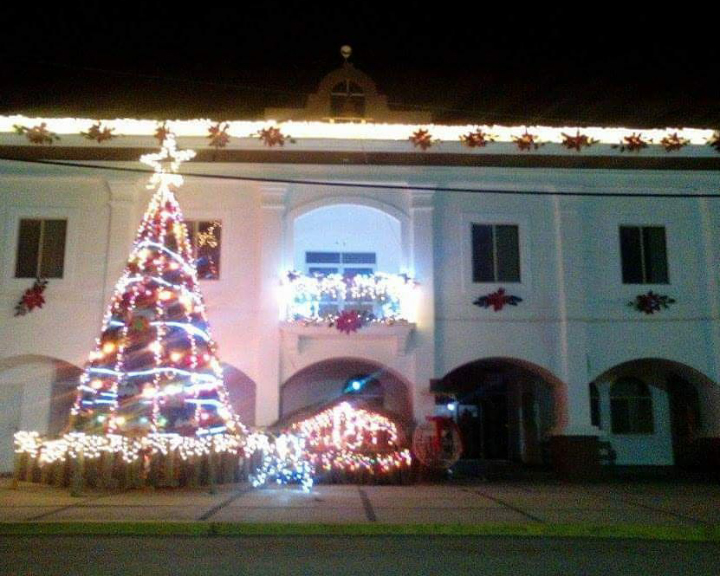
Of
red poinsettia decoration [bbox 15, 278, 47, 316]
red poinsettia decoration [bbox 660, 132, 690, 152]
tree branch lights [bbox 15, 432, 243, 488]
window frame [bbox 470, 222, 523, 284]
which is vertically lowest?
tree branch lights [bbox 15, 432, 243, 488]

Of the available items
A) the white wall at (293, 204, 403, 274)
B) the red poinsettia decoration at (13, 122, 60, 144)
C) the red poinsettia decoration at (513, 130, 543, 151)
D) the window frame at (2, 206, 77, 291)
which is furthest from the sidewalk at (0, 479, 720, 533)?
the red poinsettia decoration at (513, 130, 543, 151)

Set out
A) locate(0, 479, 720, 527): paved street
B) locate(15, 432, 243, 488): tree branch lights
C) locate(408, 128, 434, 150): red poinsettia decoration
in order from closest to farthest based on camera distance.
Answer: locate(0, 479, 720, 527): paved street < locate(15, 432, 243, 488): tree branch lights < locate(408, 128, 434, 150): red poinsettia decoration

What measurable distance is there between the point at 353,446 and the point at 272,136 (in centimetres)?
627

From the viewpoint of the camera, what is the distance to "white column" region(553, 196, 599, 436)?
16.9 meters

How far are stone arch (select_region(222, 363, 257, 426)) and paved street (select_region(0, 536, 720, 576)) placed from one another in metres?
9.27

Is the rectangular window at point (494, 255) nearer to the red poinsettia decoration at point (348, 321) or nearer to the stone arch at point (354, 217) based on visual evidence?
the stone arch at point (354, 217)

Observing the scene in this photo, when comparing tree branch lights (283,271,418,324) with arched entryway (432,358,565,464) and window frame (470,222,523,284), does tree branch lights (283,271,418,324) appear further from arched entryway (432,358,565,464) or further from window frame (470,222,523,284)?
arched entryway (432,358,565,464)

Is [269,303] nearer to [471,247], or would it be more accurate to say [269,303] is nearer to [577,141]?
[471,247]

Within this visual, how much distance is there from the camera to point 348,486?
15.1m

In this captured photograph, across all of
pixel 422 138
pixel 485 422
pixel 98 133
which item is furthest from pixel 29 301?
pixel 485 422

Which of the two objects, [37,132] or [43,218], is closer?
[37,132]

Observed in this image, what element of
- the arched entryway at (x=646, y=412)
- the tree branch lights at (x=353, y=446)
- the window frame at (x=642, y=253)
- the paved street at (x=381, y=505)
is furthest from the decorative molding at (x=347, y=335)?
the arched entryway at (x=646, y=412)

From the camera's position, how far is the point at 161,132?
54.4ft

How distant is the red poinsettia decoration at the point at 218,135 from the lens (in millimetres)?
16578
